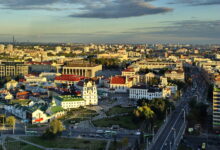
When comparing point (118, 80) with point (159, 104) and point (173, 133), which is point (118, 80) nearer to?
point (159, 104)

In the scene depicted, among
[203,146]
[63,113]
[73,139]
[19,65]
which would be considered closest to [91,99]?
[63,113]

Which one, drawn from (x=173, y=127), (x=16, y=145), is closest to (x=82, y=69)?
(x=173, y=127)

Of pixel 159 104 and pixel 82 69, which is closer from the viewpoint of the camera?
pixel 159 104

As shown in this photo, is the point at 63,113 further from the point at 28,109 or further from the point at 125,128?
the point at 125,128

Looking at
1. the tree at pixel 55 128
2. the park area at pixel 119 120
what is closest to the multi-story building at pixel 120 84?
the park area at pixel 119 120

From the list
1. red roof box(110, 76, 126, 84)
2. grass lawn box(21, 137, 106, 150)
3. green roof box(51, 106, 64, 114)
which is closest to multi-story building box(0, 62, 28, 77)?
red roof box(110, 76, 126, 84)

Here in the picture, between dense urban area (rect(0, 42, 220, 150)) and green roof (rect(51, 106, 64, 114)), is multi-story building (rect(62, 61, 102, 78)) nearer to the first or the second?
dense urban area (rect(0, 42, 220, 150))
